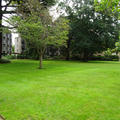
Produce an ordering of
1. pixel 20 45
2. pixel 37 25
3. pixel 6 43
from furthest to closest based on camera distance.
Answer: pixel 20 45 < pixel 6 43 < pixel 37 25

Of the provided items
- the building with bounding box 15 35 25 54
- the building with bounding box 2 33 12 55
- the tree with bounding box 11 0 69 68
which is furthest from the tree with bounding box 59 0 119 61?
the building with bounding box 2 33 12 55

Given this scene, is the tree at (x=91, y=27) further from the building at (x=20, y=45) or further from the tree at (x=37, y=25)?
the building at (x=20, y=45)

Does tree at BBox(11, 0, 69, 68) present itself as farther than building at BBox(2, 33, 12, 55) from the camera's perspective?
No

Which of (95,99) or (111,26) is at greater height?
(111,26)

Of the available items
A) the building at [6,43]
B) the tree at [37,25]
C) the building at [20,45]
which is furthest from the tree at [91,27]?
the building at [6,43]

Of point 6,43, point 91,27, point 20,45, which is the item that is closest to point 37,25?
point 91,27

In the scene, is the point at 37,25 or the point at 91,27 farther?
the point at 91,27

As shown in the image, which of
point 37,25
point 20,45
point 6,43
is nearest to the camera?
point 37,25

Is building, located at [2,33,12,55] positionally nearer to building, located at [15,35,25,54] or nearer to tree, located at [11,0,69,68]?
building, located at [15,35,25,54]

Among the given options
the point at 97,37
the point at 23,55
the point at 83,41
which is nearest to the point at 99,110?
the point at 83,41

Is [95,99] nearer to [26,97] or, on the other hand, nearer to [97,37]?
[26,97]

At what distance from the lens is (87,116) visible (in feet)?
11.6

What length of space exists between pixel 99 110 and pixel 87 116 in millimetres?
579

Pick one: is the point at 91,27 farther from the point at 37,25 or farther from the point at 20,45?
the point at 20,45
